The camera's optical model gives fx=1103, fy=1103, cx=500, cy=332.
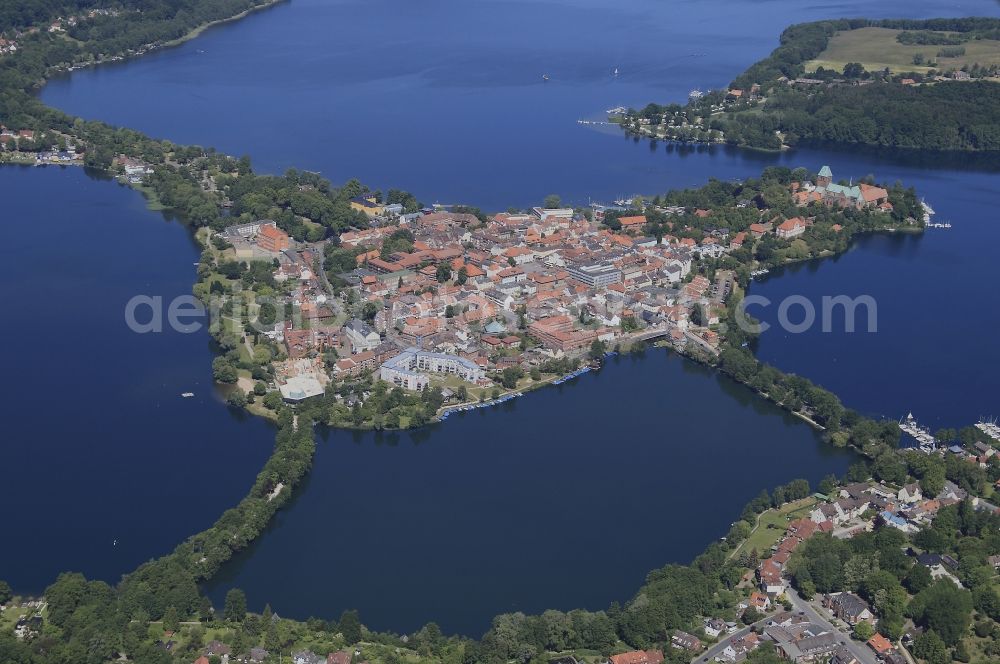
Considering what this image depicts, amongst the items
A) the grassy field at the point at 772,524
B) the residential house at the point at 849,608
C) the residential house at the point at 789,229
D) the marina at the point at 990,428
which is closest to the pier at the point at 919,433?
the marina at the point at 990,428

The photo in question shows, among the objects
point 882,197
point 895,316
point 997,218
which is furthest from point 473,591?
point 997,218

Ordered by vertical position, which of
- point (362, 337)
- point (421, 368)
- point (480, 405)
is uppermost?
point (362, 337)

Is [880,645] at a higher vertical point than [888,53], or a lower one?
lower

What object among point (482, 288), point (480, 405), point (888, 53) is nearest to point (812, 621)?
point (480, 405)

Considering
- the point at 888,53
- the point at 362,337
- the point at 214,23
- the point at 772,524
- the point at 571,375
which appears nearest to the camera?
the point at 772,524

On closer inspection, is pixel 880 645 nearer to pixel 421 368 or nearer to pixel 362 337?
pixel 421 368

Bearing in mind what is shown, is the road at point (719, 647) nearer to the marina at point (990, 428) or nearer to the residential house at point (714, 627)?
the residential house at point (714, 627)
